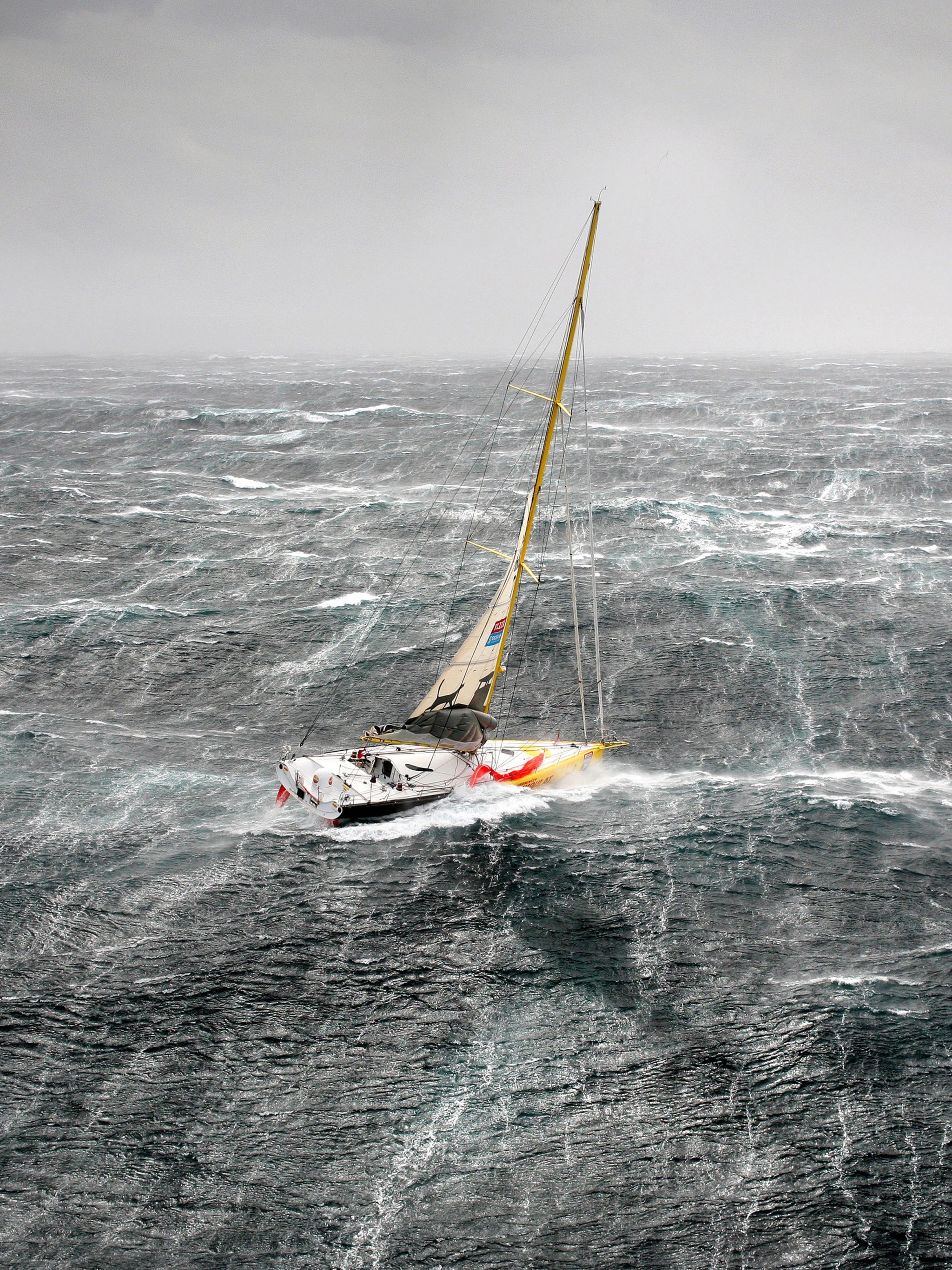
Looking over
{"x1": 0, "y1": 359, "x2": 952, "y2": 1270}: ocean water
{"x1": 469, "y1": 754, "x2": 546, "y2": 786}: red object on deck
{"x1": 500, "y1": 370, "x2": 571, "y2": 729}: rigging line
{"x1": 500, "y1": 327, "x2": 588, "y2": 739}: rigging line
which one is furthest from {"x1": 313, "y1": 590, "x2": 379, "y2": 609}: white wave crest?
{"x1": 469, "y1": 754, "x2": 546, "y2": 786}: red object on deck

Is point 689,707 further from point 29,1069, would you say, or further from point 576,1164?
point 29,1069

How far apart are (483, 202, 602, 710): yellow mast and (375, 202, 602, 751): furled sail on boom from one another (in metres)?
0.08

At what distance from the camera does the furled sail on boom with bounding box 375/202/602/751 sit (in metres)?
58.9

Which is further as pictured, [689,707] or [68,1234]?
[689,707]

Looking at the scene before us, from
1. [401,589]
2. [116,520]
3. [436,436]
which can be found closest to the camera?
[401,589]

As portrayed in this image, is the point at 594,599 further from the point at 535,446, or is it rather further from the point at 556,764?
the point at 535,446

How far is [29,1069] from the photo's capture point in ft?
126

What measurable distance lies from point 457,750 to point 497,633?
28.1ft

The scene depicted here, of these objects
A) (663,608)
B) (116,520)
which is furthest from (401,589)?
(116,520)

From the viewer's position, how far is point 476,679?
62.8 meters

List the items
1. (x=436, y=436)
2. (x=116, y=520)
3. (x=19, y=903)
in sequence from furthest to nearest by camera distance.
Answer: (x=436, y=436) → (x=116, y=520) → (x=19, y=903)

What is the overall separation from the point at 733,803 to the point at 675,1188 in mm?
28134

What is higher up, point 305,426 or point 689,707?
point 305,426

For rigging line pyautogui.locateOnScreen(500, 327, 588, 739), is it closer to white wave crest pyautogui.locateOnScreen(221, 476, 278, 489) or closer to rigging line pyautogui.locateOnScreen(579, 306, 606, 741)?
rigging line pyautogui.locateOnScreen(579, 306, 606, 741)
